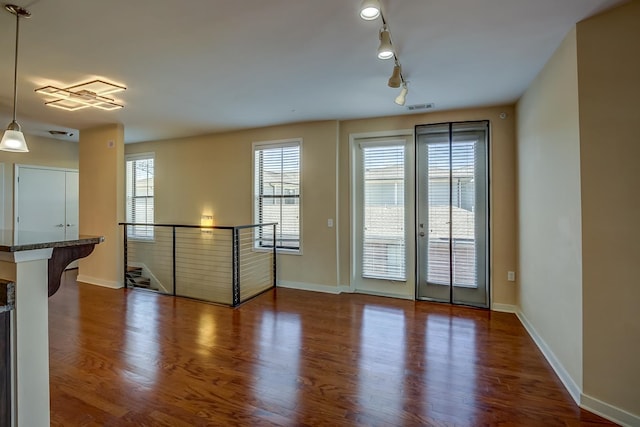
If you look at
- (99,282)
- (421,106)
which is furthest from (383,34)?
(99,282)

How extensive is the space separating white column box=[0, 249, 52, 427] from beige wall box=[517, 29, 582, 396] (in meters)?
3.16

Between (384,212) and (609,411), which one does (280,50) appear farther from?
(609,411)

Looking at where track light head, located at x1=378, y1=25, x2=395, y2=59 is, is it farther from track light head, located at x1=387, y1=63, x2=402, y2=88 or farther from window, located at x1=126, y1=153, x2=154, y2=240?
window, located at x1=126, y1=153, x2=154, y2=240

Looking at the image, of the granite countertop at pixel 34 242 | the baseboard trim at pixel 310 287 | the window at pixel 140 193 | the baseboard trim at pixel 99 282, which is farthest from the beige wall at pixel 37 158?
the granite countertop at pixel 34 242

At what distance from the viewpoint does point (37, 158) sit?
5793 mm

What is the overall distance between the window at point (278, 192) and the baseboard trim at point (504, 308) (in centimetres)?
290

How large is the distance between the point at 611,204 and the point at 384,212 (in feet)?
9.28

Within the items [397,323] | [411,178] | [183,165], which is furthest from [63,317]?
[411,178]

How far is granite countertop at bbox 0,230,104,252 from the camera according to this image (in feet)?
4.22

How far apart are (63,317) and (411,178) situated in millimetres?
4733

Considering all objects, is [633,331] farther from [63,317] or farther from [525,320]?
[63,317]

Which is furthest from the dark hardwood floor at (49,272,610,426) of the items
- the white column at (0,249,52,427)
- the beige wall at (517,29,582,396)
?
the white column at (0,249,52,427)

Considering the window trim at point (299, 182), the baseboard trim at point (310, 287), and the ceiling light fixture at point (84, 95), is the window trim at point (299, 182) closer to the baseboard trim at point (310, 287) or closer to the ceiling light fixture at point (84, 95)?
the baseboard trim at point (310, 287)

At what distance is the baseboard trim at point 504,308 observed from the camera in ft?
13.1
